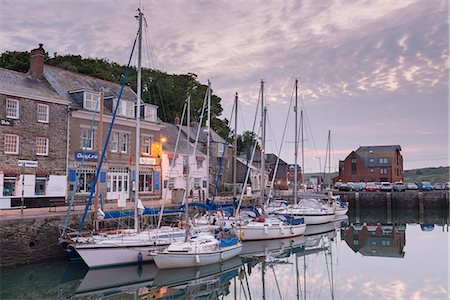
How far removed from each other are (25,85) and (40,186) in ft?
25.2

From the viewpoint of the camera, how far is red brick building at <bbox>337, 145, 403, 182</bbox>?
8650 centimetres

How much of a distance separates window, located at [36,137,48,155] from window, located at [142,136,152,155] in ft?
32.4

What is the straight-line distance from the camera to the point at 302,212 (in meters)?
40.1

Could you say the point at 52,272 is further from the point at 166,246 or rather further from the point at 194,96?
the point at 194,96

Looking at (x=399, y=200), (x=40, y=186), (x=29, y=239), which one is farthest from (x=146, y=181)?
(x=399, y=200)

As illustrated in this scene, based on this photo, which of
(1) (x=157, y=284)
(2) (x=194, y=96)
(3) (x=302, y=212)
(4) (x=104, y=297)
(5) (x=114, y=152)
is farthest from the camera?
(2) (x=194, y=96)

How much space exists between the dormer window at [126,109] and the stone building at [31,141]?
5.43 m

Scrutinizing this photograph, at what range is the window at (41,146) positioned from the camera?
96.5ft

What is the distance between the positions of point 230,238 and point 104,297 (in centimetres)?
917

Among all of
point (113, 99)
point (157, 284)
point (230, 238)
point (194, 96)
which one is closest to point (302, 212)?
point (230, 238)

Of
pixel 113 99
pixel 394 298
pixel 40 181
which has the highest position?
pixel 113 99

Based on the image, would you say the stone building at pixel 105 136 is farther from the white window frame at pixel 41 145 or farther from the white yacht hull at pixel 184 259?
the white yacht hull at pixel 184 259

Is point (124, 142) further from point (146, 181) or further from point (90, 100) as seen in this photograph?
point (90, 100)

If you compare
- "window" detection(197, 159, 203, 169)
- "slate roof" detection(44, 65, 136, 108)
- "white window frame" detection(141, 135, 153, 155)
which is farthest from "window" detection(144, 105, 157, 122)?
"window" detection(197, 159, 203, 169)
